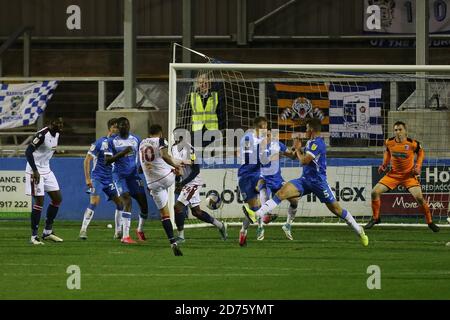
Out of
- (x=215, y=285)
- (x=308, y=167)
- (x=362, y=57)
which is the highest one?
(x=362, y=57)

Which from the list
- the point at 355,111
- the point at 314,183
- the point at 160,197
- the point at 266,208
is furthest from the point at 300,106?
the point at 160,197

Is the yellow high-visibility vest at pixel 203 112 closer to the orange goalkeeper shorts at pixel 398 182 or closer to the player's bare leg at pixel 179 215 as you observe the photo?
the orange goalkeeper shorts at pixel 398 182

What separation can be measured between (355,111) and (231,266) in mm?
9525

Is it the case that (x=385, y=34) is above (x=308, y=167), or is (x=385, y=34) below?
above

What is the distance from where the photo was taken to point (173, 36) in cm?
3631

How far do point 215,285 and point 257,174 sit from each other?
6.91 metres

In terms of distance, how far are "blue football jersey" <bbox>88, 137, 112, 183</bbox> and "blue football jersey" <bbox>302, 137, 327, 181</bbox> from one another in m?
3.90

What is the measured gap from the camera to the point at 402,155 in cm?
2389

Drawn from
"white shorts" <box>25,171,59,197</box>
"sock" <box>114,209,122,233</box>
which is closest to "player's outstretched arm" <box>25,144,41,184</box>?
"white shorts" <box>25,171,59,197</box>

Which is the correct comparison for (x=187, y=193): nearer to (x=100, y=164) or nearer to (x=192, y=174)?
(x=192, y=174)

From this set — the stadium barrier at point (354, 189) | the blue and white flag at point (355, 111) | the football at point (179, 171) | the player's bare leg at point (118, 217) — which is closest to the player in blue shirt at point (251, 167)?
the football at point (179, 171)
